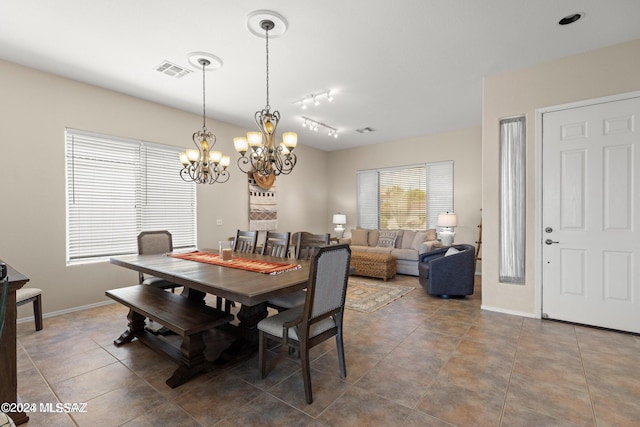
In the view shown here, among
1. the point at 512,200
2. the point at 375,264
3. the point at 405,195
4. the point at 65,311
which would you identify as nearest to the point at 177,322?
the point at 65,311

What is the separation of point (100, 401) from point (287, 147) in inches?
95.4

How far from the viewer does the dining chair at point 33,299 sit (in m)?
2.90

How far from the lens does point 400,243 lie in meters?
6.40

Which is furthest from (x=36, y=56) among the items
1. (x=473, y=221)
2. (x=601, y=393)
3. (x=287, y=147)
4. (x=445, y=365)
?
(x=473, y=221)

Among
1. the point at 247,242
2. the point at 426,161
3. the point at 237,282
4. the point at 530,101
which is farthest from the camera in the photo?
the point at 426,161

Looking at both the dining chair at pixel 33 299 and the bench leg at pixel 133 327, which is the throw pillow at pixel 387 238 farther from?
the dining chair at pixel 33 299

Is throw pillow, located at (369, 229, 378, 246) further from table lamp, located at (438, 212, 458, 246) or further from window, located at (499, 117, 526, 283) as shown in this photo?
window, located at (499, 117, 526, 283)

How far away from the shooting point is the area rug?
3.90 m

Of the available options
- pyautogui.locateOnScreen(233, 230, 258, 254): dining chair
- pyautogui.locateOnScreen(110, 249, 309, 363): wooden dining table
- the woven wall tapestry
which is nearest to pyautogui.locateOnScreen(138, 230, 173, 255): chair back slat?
pyautogui.locateOnScreen(110, 249, 309, 363): wooden dining table

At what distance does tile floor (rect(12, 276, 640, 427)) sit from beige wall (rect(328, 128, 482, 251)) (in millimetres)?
3103

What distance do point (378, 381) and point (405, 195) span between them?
17.2 feet

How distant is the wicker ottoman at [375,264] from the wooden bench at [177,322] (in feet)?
11.4

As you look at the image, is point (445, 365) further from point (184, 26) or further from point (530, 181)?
point (184, 26)

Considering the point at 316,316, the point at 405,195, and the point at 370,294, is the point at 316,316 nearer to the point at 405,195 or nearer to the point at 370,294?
the point at 370,294
